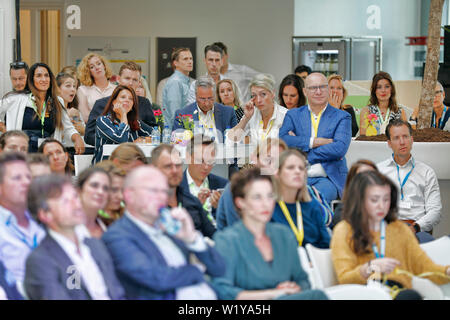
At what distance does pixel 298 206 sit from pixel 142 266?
1.14 metres

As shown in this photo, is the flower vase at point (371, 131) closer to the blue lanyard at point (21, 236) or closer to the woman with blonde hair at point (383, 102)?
the woman with blonde hair at point (383, 102)

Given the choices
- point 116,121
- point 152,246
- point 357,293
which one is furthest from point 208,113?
point 152,246

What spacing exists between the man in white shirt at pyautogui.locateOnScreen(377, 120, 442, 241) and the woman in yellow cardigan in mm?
1709

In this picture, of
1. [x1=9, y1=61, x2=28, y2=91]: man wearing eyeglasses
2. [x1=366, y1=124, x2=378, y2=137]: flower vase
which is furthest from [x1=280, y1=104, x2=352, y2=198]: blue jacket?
[x1=9, y1=61, x2=28, y2=91]: man wearing eyeglasses

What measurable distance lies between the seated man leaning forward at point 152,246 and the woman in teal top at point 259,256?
146mm

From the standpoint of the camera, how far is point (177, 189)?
3.75 m

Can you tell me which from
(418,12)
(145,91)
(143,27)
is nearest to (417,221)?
(145,91)

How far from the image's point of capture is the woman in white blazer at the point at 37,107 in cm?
571

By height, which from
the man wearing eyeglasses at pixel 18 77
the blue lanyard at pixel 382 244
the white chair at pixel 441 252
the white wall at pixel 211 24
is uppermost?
the white wall at pixel 211 24

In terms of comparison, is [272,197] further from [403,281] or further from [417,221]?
[417,221]

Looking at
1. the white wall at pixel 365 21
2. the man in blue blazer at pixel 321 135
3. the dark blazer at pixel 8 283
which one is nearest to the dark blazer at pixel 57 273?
the dark blazer at pixel 8 283

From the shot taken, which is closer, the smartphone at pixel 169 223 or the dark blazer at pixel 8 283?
the smartphone at pixel 169 223

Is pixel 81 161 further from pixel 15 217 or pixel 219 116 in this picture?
pixel 15 217

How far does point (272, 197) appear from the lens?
112 inches
